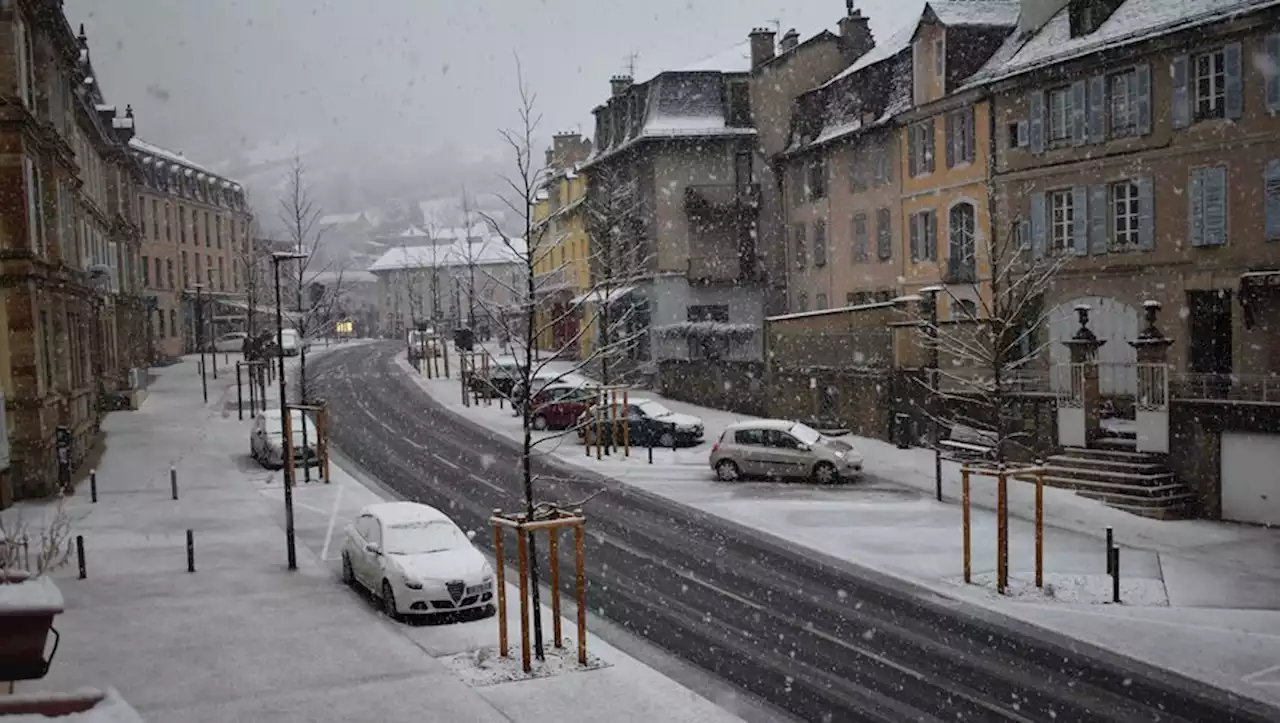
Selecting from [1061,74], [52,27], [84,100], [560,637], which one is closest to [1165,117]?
[1061,74]

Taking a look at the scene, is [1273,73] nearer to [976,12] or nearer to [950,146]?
[950,146]

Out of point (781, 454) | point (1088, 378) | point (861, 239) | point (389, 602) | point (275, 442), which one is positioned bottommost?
point (389, 602)

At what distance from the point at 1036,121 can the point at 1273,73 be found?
6.78 meters

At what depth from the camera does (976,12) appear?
119ft

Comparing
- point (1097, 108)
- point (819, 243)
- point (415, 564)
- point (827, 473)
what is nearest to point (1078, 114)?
point (1097, 108)

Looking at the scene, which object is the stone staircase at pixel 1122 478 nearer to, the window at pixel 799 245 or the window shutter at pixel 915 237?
the window shutter at pixel 915 237

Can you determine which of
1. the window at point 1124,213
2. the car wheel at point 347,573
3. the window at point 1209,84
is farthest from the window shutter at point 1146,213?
the car wheel at point 347,573

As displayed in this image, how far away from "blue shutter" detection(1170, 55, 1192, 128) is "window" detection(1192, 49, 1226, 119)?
17 centimetres

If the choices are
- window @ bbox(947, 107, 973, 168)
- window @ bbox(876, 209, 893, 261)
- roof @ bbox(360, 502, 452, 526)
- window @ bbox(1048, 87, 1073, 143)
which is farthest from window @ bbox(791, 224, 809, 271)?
roof @ bbox(360, 502, 452, 526)

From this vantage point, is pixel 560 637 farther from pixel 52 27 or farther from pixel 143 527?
pixel 52 27

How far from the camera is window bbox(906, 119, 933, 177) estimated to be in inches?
1455

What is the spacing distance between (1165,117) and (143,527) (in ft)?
83.9

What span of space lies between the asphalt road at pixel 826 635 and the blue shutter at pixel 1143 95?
14645mm

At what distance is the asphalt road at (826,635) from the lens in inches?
542
